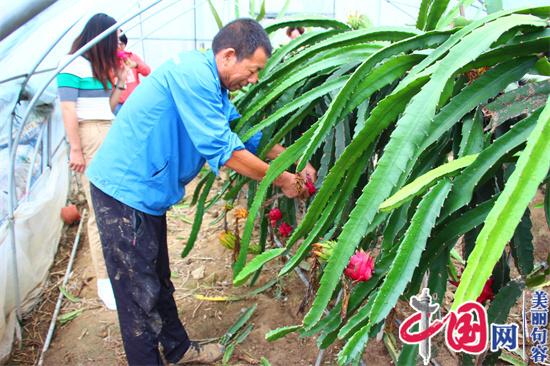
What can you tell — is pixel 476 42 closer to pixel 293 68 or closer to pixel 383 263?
pixel 383 263

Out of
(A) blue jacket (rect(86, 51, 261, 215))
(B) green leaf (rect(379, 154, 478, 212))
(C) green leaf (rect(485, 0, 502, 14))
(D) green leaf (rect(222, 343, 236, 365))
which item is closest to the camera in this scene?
(B) green leaf (rect(379, 154, 478, 212))

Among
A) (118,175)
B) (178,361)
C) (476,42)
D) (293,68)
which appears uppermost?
(476,42)

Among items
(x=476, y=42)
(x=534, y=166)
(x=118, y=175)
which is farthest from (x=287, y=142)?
(x=534, y=166)

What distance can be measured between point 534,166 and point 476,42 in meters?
0.33

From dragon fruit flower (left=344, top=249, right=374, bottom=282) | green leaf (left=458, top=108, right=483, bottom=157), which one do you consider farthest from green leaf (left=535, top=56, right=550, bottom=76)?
dragon fruit flower (left=344, top=249, right=374, bottom=282)

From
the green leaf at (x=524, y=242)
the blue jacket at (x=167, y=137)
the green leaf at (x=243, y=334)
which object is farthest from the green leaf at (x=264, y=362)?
the green leaf at (x=524, y=242)

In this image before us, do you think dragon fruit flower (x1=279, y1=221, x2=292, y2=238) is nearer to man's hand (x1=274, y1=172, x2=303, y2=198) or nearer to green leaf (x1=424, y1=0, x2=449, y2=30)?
man's hand (x1=274, y1=172, x2=303, y2=198)

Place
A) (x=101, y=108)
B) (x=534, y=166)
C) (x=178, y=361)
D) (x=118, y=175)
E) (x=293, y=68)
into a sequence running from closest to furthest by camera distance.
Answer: (x=534, y=166)
(x=293, y=68)
(x=118, y=175)
(x=178, y=361)
(x=101, y=108)

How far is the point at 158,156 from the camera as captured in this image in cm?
171

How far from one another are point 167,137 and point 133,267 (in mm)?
470

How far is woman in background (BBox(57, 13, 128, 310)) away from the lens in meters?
2.45

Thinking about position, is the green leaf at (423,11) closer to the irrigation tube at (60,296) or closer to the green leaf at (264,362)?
the green leaf at (264,362)

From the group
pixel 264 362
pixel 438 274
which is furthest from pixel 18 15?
pixel 264 362

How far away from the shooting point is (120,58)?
2602 mm
